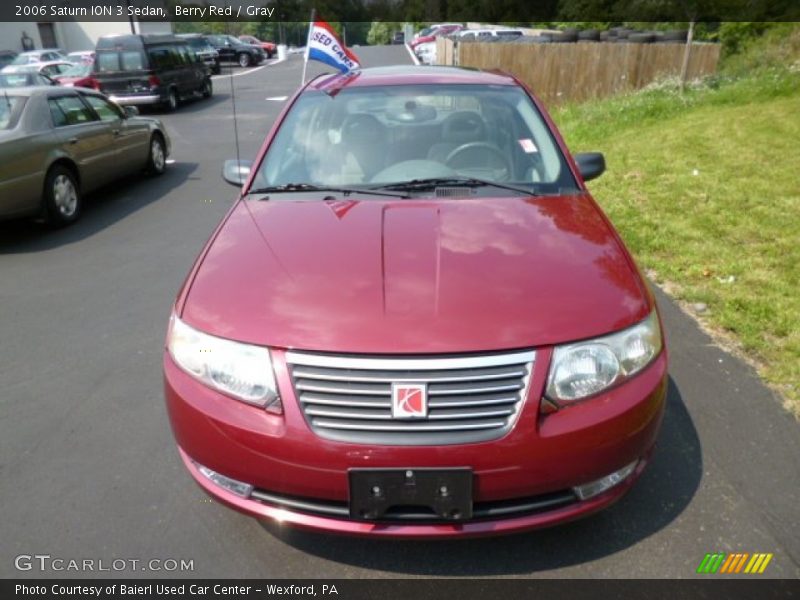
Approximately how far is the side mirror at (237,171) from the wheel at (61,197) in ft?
12.9

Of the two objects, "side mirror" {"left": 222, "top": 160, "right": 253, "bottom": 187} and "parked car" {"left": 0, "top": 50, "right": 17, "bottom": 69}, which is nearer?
"side mirror" {"left": 222, "top": 160, "right": 253, "bottom": 187}

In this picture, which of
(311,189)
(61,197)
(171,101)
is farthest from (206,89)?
(311,189)

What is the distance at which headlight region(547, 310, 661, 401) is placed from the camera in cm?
201

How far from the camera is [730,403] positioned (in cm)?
328

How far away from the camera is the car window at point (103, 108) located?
790 cm

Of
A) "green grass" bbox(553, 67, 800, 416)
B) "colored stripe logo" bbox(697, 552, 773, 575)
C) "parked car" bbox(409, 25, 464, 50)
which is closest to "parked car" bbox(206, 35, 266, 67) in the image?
"parked car" bbox(409, 25, 464, 50)

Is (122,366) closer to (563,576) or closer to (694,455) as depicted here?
(563,576)

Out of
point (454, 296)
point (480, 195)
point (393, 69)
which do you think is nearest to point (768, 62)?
point (393, 69)

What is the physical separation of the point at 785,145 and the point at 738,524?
23.8ft

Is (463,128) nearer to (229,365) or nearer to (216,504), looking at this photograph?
(229,365)

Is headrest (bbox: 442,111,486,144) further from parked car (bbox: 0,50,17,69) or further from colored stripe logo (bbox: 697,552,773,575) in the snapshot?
parked car (bbox: 0,50,17,69)

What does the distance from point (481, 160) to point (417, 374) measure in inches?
69.8

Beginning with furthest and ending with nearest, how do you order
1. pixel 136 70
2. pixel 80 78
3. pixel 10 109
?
pixel 80 78, pixel 136 70, pixel 10 109

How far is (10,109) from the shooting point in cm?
651
